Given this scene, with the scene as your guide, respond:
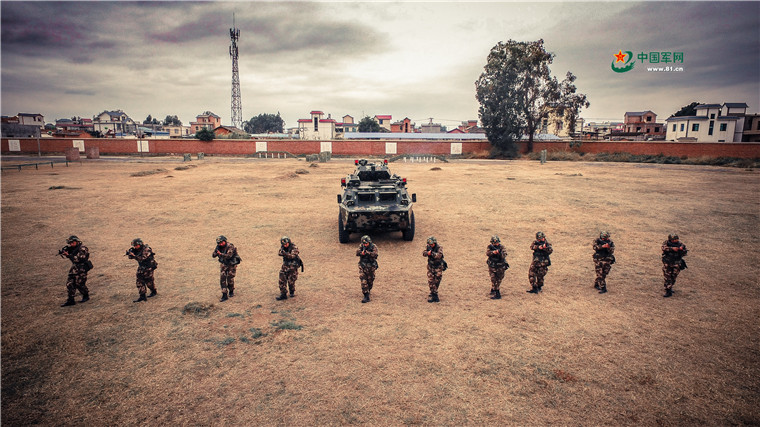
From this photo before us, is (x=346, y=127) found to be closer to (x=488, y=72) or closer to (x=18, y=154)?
(x=488, y=72)

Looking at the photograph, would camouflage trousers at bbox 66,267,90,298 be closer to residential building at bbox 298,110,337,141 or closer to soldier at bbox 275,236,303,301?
soldier at bbox 275,236,303,301

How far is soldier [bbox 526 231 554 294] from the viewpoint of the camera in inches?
322

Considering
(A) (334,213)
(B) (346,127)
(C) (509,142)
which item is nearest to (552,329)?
(A) (334,213)

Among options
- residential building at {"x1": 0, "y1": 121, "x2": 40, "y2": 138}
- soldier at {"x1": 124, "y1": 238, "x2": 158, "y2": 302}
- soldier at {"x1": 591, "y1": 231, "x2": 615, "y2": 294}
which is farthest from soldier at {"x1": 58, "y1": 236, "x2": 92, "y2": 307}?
residential building at {"x1": 0, "y1": 121, "x2": 40, "y2": 138}

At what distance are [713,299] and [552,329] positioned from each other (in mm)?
3943

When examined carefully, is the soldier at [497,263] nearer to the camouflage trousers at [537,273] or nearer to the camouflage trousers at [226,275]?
the camouflage trousers at [537,273]

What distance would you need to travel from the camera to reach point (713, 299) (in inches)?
309

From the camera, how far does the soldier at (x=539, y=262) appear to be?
818 cm

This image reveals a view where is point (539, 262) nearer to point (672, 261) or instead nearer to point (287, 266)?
point (672, 261)

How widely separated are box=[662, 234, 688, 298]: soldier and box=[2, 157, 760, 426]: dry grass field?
0.33 metres

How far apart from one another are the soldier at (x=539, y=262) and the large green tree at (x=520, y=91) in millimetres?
45772

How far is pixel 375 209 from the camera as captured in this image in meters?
11.5

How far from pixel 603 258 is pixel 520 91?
4747 centimetres

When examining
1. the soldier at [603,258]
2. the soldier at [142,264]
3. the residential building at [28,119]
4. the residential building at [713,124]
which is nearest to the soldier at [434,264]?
the soldier at [603,258]
